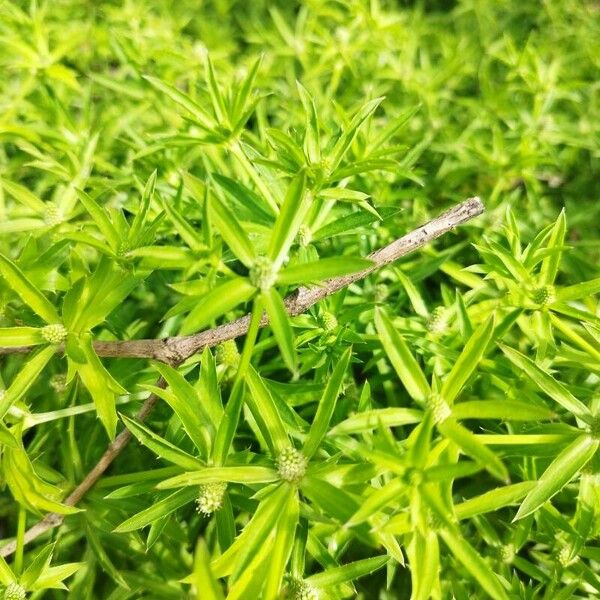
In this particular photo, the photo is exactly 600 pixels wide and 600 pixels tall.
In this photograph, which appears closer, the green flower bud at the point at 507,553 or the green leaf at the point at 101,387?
the green leaf at the point at 101,387

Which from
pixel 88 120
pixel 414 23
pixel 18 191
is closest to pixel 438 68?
pixel 414 23

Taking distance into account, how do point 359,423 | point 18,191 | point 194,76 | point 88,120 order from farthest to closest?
point 194,76 < point 88,120 < point 18,191 < point 359,423

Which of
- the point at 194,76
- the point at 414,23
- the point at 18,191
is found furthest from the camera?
the point at 414,23

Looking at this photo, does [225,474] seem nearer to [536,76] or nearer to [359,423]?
[359,423]

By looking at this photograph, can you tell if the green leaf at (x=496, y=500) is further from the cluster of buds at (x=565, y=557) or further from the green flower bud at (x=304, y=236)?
the green flower bud at (x=304, y=236)

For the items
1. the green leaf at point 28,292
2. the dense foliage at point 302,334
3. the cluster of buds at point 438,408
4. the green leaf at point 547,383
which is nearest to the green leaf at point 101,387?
the dense foliage at point 302,334

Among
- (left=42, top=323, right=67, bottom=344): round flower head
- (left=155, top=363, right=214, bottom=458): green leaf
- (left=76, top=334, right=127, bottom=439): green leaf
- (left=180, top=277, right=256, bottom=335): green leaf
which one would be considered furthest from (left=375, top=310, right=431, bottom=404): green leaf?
(left=42, top=323, right=67, bottom=344): round flower head
